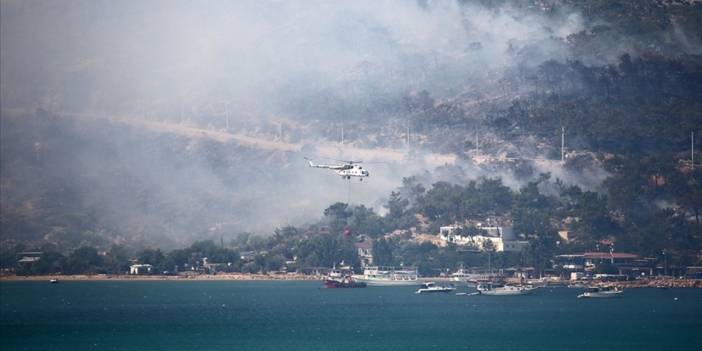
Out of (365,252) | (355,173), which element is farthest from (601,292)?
(365,252)

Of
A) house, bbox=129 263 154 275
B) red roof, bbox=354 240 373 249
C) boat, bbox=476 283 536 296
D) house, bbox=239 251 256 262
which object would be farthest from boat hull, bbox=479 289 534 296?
house, bbox=129 263 154 275

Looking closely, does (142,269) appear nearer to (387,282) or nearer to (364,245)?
(364,245)

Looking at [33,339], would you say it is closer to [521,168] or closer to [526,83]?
[521,168]

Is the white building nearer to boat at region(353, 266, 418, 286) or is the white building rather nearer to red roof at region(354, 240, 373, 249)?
boat at region(353, 266, 418, 286)

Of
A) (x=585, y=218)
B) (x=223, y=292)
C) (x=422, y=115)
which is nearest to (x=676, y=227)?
(x=585, y=218)

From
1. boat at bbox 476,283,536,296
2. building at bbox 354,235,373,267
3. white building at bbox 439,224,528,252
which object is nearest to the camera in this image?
boat at bbox 476,283,536,296

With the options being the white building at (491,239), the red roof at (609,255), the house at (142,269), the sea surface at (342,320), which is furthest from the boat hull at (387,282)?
the house at (142,269)
